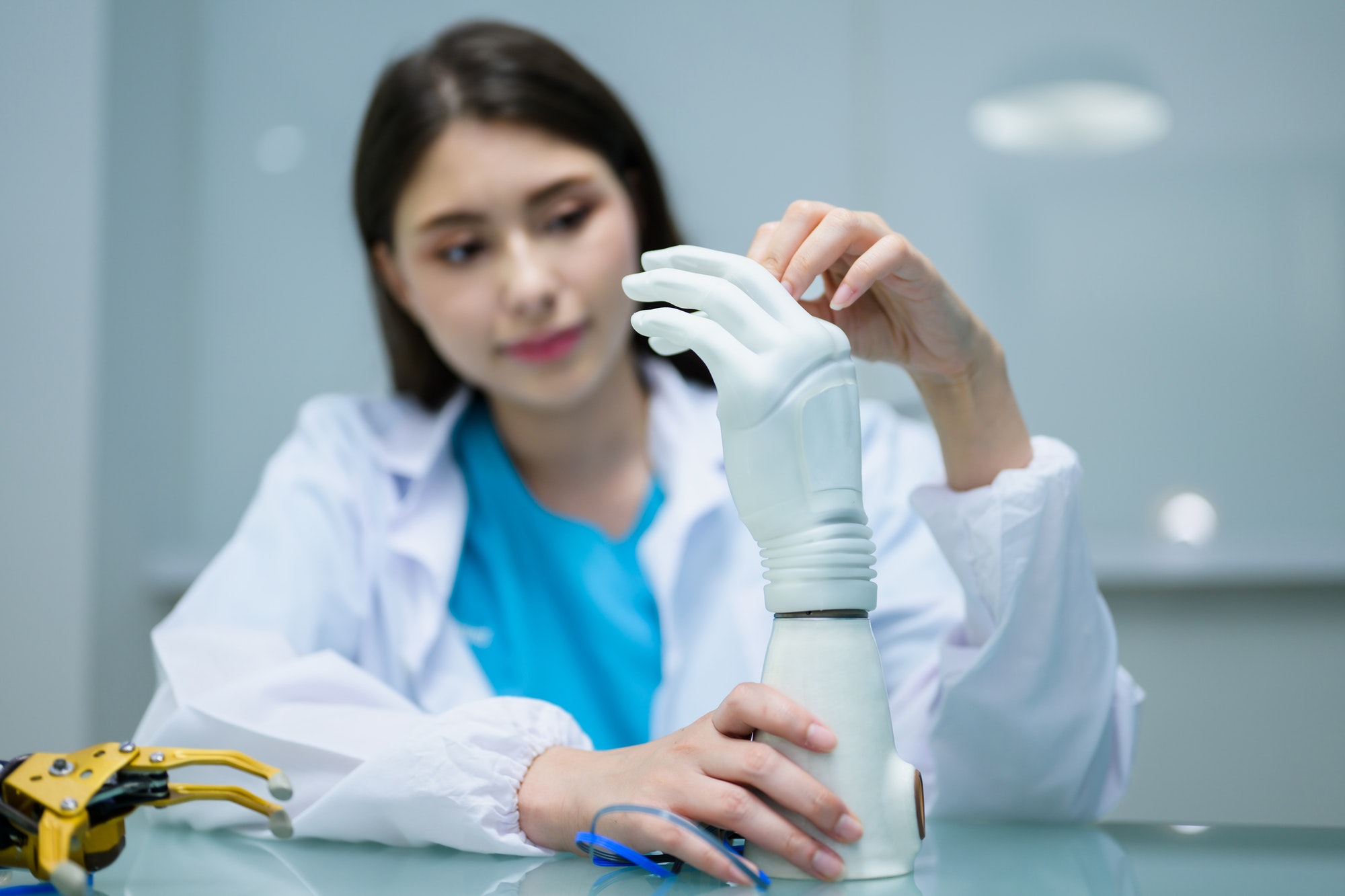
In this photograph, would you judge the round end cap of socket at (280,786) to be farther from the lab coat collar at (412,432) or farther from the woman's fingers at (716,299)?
the lab coat collar at (412,432)

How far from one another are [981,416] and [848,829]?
316 millimetres

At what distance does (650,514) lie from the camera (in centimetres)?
109

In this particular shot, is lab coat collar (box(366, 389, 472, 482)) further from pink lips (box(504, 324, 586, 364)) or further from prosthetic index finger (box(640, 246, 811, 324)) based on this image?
prosthetic index finger (box(640, 246, 811, 324))

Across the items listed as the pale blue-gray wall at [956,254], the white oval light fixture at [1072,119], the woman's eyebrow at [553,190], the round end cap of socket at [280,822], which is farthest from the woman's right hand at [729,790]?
the white oval light fixture at [1072,119]

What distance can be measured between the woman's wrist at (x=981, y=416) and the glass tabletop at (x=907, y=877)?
0.23m

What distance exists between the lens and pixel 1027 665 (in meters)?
0.65

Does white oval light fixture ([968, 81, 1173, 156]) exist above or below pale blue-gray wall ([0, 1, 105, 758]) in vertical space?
above

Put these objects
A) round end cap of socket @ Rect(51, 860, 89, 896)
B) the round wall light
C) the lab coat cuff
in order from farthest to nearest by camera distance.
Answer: the round wall light → the lab coat cuff → round end cap of socket @ Rect(51, 860, 89, 896)

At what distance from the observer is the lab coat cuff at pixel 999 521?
0.63 meters

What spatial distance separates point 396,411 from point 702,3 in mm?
827

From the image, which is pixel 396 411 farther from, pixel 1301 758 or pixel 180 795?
pixel 1301 758

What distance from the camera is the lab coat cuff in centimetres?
63

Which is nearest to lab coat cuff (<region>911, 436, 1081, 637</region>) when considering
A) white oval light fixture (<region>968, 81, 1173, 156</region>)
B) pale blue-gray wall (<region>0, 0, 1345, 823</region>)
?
pale blue-gray wall (<region>0, 0, 1345, 823</region>)

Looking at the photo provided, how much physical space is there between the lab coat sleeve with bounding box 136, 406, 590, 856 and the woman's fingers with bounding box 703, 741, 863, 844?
0.50ft
